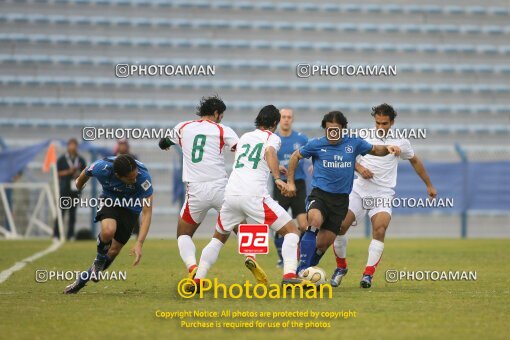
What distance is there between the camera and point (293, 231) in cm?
904

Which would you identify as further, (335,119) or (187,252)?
(335,119)

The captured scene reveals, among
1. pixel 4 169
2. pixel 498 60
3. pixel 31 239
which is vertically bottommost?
pixel 31 239

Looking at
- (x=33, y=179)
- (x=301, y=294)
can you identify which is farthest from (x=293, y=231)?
(x=33, y=179)

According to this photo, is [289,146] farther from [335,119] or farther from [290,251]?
[290,251]

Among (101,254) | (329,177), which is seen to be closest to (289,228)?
(329,177)

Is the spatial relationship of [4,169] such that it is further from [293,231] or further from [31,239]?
[293,231]

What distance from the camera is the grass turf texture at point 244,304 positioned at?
6.52 meters

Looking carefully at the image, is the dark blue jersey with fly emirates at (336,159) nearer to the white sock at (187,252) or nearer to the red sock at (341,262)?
the red sock at (341,262)

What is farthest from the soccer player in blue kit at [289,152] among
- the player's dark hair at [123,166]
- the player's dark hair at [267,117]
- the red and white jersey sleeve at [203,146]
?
the player's dark hair at [123,166]

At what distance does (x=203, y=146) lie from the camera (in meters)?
9.35

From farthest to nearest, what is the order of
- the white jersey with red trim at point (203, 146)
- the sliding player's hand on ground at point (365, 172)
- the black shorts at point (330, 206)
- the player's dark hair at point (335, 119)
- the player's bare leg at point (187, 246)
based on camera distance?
the sliding player's hand on ground at point (365, 172) → the black shorts at point (330, 206) → the player's dark hair at point (335, 119) → the white jersey with red trim at point (203, 146) → the player's bare leg at point (187, 246)

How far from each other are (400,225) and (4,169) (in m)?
8.34

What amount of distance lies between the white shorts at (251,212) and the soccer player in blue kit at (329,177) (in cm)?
51

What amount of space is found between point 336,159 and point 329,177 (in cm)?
19
